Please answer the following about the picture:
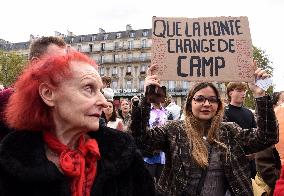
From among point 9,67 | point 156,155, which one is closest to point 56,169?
point 156,155

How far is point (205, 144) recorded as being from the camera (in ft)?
11.6

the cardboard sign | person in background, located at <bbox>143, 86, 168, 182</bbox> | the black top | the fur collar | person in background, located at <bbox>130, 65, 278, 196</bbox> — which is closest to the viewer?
the fur collar

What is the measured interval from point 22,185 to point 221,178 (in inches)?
76.5

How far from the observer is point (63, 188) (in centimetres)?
191

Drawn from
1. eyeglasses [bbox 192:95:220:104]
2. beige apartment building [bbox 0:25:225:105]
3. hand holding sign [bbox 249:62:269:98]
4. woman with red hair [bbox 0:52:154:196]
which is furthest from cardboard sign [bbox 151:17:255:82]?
beige apartment building [bbox 0:25:225:105]

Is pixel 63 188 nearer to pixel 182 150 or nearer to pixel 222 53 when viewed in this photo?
pixel 182 150

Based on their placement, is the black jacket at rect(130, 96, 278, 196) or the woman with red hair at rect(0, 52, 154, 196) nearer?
the woman with red hair at rect(0, 52, 154, 196)

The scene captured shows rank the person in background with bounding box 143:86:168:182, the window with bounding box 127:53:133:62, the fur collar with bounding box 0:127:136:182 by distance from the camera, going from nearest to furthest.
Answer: the fur collar with bounding box 0:127:136:182, the person in background with bounding box 143:86:168:182, the window with bounding box 127:53:133:62

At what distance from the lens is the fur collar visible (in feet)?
6.10

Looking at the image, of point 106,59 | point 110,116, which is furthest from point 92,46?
point 110,116

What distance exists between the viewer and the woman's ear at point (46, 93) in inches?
80.6

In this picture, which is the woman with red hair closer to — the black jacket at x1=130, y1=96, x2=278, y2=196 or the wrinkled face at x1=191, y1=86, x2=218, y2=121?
the black jacket at x1=130, y1=96, x2=278, y2=196

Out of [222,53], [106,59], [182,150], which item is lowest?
[182,150]

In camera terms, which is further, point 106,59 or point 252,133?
point 106,59
